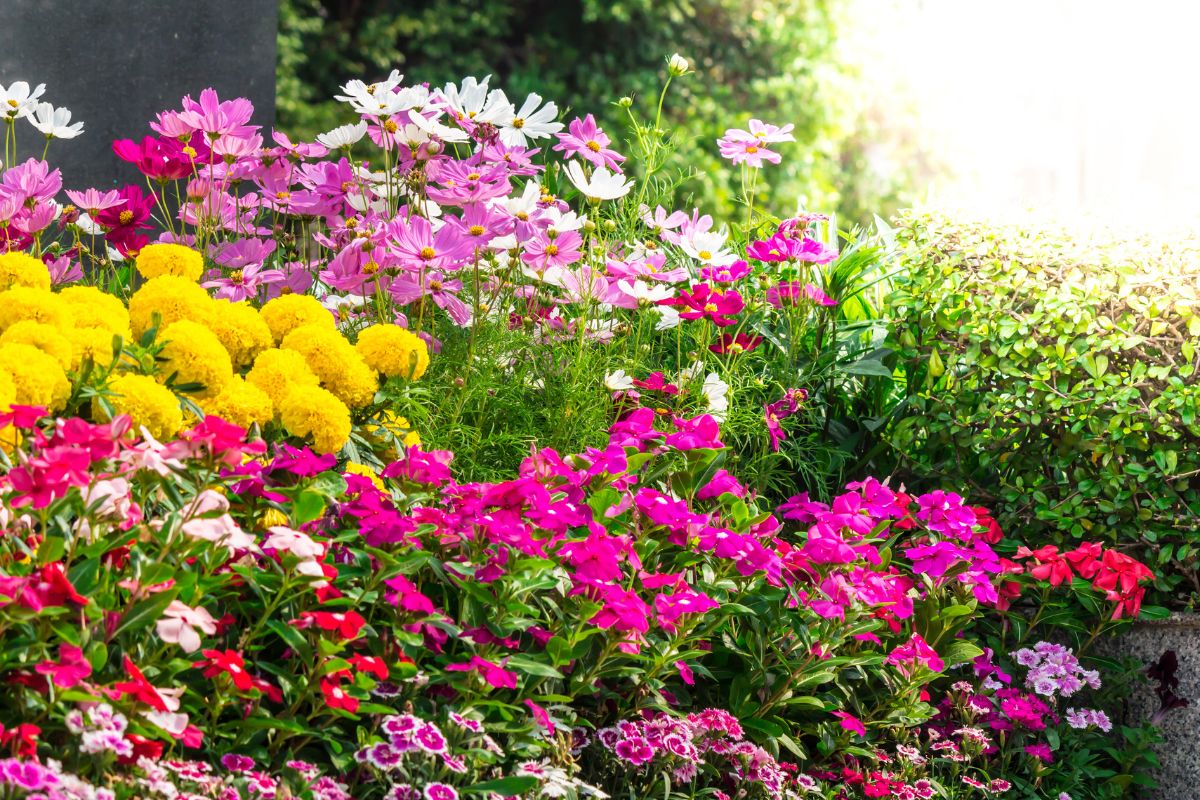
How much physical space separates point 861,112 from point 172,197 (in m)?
7.57

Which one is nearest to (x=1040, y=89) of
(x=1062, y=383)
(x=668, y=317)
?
(x=1062, y=383)

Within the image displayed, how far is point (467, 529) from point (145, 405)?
55 cm

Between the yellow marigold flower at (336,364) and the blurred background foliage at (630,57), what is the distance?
7.67 meters

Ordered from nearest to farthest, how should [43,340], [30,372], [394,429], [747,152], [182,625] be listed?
1. [182,625]
2. [30,372]
3. [43,340]
4. [394,429]
5. [747,152]

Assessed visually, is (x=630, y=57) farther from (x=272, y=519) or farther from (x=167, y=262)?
(x=272, y=519)

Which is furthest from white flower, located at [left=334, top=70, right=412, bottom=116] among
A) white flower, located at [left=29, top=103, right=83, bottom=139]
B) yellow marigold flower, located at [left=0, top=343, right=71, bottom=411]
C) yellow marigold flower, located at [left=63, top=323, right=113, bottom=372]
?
yellow marigold flower, located at [left=0, top=343, right=71, bottom=411]

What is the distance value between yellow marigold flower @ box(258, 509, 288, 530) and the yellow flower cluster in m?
0.15

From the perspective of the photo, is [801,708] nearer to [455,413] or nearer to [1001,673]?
[1001,673]

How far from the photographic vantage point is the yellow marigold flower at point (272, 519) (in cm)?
201

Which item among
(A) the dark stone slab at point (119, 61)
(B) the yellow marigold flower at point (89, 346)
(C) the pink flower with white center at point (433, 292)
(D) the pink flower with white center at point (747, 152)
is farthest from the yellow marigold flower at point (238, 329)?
(A) the dark stone slab at point (119, 61)

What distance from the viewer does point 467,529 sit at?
2029 millimetres

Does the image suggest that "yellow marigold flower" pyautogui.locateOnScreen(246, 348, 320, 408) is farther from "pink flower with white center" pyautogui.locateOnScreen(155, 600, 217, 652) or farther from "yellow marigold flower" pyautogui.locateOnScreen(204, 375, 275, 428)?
"pink flower with white center" pyautogui.locateOnScreen(155, 600, 217, 652)

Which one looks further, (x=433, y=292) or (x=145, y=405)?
(x=433, y=292)

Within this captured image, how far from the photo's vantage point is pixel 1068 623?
286 cm
